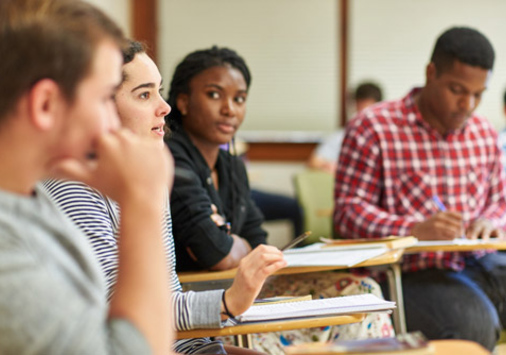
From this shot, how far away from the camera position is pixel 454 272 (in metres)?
2.42

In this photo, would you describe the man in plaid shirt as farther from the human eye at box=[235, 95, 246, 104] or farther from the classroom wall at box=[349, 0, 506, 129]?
the classroom wall at box=[349, 0, 506, 129]

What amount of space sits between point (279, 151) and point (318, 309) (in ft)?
14.9

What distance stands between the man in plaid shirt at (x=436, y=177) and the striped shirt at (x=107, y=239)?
3.71 feet

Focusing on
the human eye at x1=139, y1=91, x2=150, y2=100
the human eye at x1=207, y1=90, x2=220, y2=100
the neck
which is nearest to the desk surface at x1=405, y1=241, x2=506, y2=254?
the human eye at x1=207, y1=90, x2=220, y2=100

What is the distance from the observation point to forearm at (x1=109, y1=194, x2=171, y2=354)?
789 mm

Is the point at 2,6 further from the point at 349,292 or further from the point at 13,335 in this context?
the point at 349,292

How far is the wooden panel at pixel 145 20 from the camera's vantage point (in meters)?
5.70

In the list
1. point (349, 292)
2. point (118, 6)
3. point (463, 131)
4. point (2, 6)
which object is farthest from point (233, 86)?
point (118, 6)

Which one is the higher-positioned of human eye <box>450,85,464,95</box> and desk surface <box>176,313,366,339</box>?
human eye <box>450,85,464,95</box>

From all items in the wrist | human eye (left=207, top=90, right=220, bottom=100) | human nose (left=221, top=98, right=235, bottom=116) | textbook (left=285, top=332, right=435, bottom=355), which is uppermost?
human eye (left=207, top=90, right=220, bottom=100)

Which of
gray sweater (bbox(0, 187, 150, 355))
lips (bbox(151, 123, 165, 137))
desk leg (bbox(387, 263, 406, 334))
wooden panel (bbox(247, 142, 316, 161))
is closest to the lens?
gray sweater (bbox(0, 187, 150, 355))

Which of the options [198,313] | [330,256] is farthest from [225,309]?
[330,256]

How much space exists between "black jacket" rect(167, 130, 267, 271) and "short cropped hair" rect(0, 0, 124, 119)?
118 cm

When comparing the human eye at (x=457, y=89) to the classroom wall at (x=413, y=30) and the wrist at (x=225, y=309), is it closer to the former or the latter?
the wrist at (x=225, y=309)
